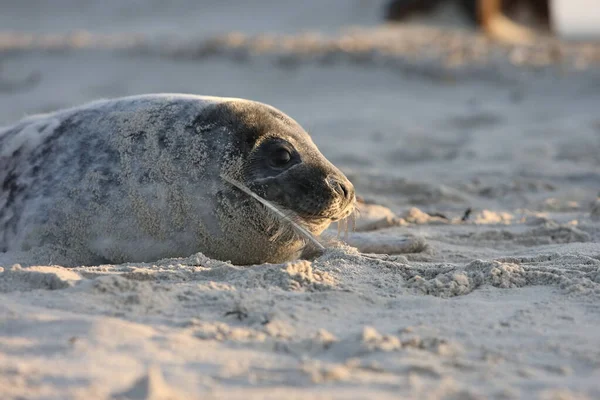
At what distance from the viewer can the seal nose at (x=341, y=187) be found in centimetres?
340

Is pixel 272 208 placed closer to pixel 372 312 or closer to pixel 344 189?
pixel 344 189

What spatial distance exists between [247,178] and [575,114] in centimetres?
580

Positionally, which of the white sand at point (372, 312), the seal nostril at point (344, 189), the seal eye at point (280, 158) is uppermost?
the seal eye at point (280, 158)

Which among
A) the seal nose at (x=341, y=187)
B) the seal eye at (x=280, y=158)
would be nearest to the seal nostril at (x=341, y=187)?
the seal nose at (x=341, y=187)

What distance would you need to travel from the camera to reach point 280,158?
3451 millimetres

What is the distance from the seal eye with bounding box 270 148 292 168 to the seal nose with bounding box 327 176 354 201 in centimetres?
19

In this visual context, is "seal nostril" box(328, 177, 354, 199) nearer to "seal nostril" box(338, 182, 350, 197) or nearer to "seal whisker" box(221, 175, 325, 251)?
"seal nostril" box(338, 182, 350, 197)

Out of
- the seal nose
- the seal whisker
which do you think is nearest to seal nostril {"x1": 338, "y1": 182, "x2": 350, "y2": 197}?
the seal nose

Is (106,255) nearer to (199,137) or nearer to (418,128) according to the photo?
(199,137)

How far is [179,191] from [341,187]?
2.14 feet

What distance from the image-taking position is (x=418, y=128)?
7.74 metres

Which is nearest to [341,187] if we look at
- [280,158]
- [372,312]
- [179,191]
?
[280,158]

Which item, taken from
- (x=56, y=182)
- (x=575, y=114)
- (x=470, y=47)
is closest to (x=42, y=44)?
(x=470, y=47)

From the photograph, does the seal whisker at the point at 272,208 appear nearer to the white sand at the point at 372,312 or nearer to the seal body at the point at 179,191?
the seal body at the point at 179,191
